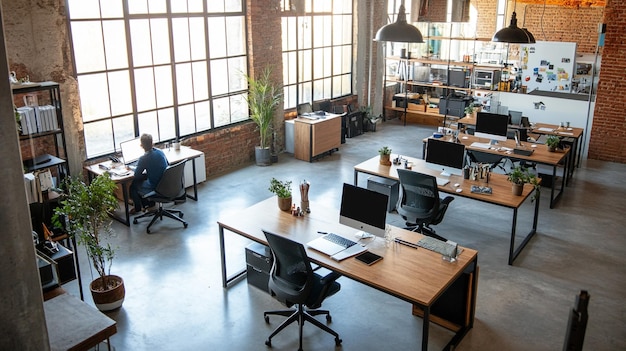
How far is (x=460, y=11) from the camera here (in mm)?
15906

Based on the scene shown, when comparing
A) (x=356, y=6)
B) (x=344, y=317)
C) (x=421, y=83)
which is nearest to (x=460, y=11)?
(x=421, y=83)

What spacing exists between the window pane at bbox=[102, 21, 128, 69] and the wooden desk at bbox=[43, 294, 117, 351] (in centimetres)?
437

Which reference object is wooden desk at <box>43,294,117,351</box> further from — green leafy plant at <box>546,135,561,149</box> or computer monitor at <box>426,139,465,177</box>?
green leafy plant at <box>546,135,561,149</box>

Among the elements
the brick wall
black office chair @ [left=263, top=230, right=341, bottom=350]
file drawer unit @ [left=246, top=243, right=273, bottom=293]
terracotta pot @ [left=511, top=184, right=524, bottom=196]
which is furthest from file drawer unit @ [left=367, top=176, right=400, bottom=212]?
the brick wall

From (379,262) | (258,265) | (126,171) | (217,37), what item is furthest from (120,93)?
(379,262)

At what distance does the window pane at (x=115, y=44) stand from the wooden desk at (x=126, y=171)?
1.44 meters

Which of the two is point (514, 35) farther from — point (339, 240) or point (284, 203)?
point (339, 240)

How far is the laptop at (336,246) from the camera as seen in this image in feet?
16.2

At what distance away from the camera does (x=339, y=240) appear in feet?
17.1

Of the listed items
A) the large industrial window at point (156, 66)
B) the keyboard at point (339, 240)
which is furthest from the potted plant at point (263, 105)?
the keyboard at point (339, 240)

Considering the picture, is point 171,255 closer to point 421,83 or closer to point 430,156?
point 430,156

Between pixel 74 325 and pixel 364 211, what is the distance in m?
2.65

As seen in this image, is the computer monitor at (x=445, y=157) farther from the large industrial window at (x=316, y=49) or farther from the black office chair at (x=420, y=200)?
the large industrial window at (x=316, y=49)

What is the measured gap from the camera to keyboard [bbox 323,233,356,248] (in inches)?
202
